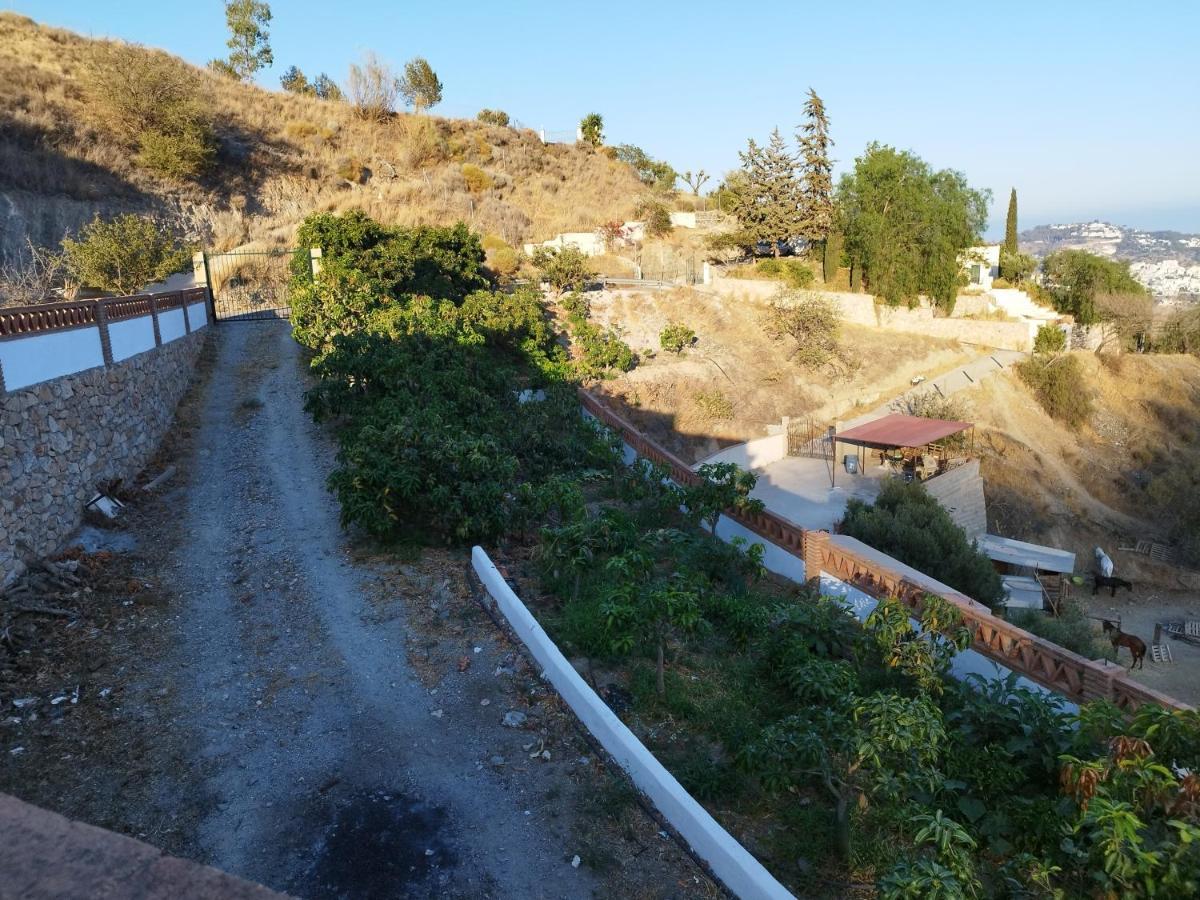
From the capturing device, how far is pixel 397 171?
3875cm

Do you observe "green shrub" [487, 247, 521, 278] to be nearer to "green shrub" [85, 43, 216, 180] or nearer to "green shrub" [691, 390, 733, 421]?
"green shrub" [691, 390, 733, 421]

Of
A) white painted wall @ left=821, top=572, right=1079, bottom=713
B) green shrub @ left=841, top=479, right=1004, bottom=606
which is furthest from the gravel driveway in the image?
green shrub @ left=841, top=479, right=1004, bottom=606

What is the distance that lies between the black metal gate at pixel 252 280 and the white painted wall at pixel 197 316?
1.17 metres

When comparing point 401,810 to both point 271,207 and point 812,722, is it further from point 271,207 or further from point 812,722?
point 271,207

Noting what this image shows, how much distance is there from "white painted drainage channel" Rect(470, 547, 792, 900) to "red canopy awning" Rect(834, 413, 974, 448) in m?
13.0

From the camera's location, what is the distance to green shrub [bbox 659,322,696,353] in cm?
2623

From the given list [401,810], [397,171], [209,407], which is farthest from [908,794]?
[397,171]

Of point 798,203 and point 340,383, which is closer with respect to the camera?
point 340,383

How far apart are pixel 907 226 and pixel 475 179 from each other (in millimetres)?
22044

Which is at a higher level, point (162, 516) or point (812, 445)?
point (162, 516)

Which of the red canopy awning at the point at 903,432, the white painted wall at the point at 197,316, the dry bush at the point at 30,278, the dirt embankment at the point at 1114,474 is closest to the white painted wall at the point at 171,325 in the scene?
the white painted wall at the point at 197,316

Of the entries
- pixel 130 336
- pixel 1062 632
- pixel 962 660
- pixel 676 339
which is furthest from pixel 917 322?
pixel 130 336

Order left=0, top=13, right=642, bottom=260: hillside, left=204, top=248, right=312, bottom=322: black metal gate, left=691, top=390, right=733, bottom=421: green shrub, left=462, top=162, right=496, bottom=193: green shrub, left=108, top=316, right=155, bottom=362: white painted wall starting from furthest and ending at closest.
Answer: left=462, top=162, right=496, bottom=193: green shrub
left=0, top=13, right=642, bottom=260: hillside
left=691, top=390, right=733, bottom=421: green shrub
left=204, top=248, right=312, bottom=322: black metal gate
left=108, top=316, right=155, bottom=362: white painted wall

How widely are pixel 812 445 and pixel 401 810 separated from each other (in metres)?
19.2
